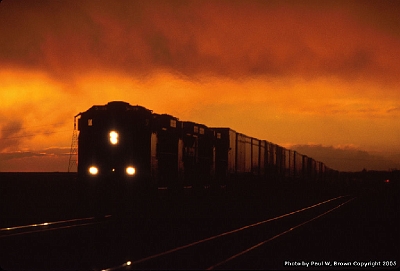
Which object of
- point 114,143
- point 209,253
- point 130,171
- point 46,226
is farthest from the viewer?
point 114,143

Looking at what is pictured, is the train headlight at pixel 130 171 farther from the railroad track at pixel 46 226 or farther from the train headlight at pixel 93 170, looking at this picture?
the railroad track at pixel 46 226

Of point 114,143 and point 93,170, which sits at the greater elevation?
point 114,143

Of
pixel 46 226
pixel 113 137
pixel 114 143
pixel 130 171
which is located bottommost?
pixel 46 226

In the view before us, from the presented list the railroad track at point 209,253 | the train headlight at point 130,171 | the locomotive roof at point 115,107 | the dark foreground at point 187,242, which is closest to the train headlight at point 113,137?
the locomotive roof at point 115,107

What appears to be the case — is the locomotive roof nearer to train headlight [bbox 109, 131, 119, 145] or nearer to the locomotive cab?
the locomotive cab

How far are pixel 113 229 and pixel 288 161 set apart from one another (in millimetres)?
35637

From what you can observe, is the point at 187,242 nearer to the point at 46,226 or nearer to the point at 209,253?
the point at 209,253

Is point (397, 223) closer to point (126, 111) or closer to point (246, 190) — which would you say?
point (126, 111)

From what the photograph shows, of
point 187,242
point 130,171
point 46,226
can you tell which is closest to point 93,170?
point 130,171

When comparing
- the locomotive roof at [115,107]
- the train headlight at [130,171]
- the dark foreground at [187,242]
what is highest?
the locomotive roof at [115,107]

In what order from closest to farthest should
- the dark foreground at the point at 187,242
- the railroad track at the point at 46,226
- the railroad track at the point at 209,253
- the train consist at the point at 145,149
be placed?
the railroad track at the point at 209,253 → the dark foreground at the point at 187,242 → the railroad track at the point at 46,226 → the train consist at the point at 145,149

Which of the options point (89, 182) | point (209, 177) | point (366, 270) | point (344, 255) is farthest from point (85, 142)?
point (366, 270)

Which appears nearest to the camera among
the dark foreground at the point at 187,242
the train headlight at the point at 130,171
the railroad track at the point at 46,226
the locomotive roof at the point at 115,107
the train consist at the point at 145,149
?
the dark foreground at the point at 187,242

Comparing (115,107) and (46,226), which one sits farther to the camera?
(115,107)
